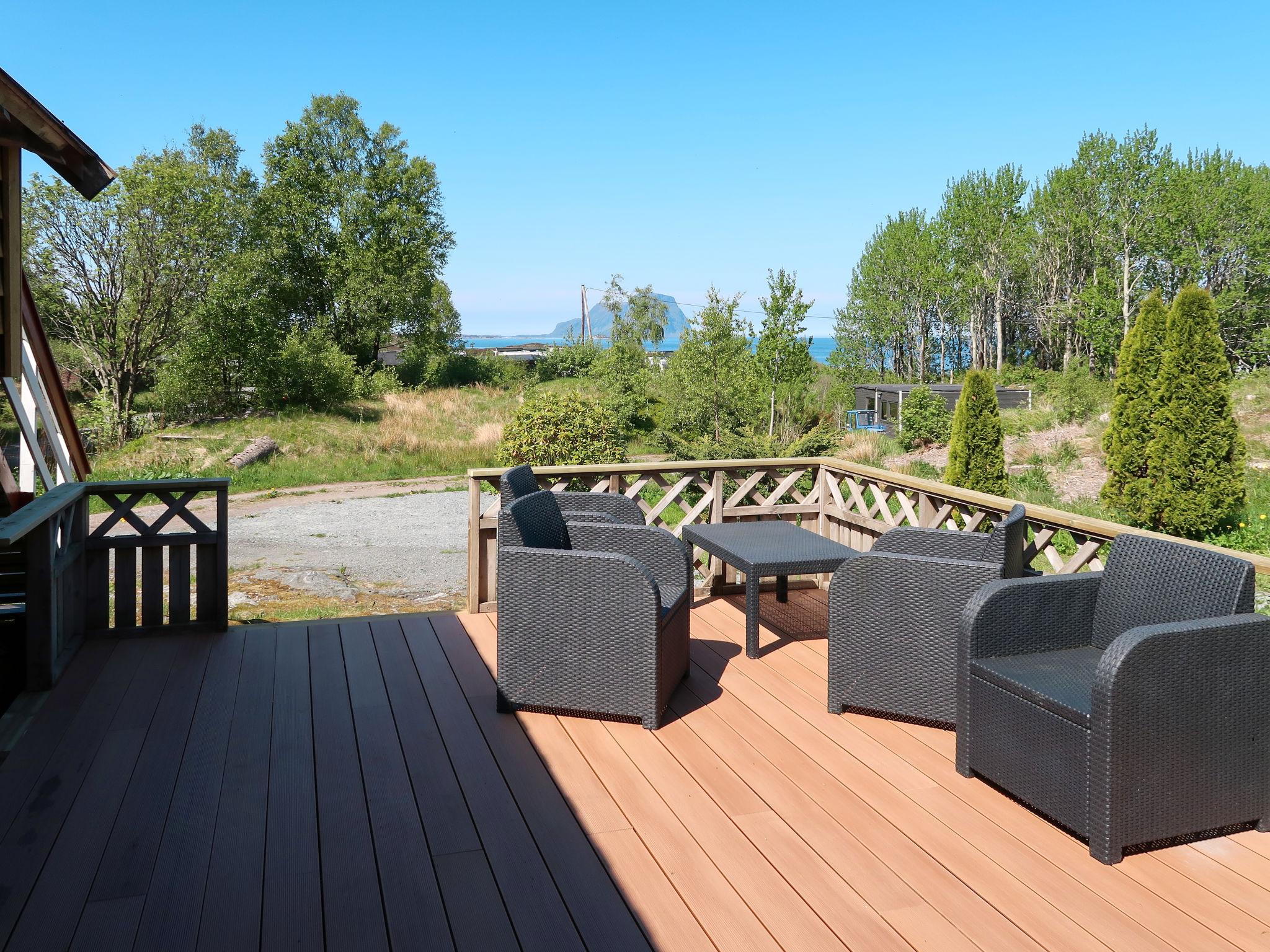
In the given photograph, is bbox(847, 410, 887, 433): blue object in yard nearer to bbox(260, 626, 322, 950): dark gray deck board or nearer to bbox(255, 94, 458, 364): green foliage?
bbox(255, 94, 458, 364): green foliage

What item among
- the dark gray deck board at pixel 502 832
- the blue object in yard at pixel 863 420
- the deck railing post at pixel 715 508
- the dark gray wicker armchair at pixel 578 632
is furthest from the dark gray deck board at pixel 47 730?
the blue object in yard at pixel 863 420

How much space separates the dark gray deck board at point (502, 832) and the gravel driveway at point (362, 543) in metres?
4.26

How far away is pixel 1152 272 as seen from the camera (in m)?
33.2

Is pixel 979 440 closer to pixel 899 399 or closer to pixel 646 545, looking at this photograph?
pixel 646 545

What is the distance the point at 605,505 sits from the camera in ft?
13.4

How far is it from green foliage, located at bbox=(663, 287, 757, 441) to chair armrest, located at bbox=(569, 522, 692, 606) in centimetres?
1378

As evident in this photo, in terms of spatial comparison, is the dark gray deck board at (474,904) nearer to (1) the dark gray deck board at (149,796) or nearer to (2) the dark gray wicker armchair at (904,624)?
(1) the dark gray deck board at (149,796)

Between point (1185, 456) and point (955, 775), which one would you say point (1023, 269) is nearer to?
point (1185, 456)

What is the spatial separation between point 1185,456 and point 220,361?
17.1 metres

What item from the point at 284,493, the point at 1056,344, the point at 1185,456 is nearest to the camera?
the point at 1185,456

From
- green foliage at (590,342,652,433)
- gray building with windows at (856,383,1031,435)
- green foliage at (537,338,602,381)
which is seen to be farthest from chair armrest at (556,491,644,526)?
green foliage at (537,338,602,381)

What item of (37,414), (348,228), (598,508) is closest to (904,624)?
(598,508)

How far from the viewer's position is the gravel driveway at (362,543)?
8.17 meters

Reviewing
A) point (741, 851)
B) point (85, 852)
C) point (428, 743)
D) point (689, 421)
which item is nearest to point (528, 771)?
point (428, 743)
